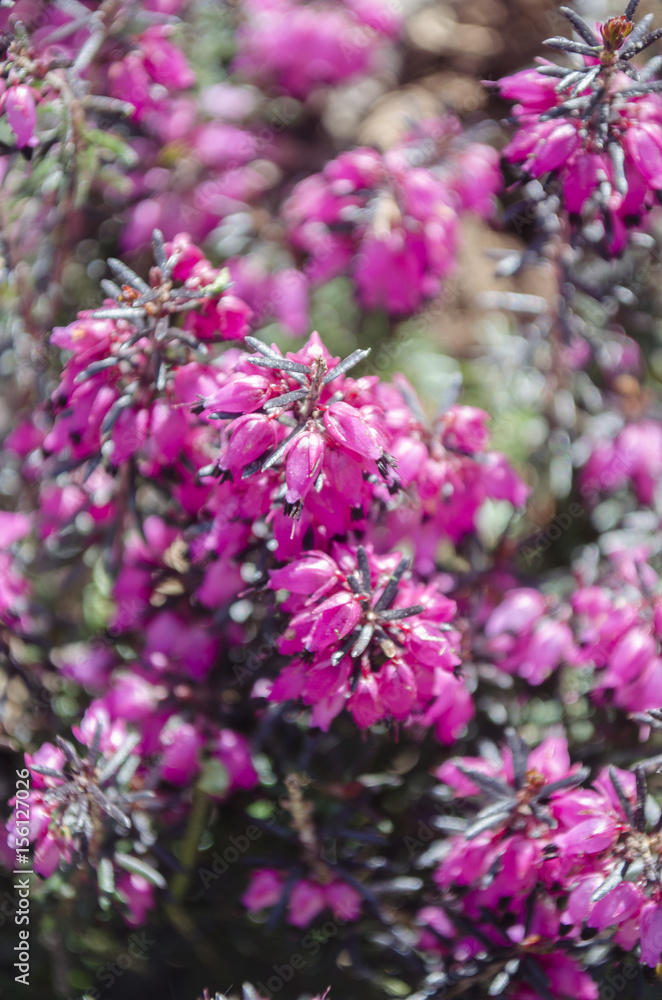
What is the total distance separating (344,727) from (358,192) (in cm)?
162

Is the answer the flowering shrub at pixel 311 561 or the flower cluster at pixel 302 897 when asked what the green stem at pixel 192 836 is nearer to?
the flowering shrub at pixel 311 561

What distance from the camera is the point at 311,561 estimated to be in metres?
1.43

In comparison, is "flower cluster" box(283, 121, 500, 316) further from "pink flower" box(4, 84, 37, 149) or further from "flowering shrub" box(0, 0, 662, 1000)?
"pink flower" box(4, 84, 37, 149)

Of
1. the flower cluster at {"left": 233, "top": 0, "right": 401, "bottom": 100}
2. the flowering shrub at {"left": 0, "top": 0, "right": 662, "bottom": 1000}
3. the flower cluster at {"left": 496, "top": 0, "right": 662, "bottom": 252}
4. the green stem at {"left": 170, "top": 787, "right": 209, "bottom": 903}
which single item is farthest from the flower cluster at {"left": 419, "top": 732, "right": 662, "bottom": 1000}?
the flower cluster at {"left": 233, "top": 0, "right": 401, "bottom": 100}

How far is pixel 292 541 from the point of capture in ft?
4.91

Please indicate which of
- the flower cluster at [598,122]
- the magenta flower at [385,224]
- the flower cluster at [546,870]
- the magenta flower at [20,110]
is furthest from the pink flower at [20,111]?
the flower cluster at [546,870]

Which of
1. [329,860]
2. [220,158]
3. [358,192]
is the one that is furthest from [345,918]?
[220,158]

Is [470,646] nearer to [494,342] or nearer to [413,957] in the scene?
[413,957]

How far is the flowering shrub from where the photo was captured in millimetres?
1539

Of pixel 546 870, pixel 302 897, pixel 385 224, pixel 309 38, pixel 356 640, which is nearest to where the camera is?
pixel 356 640

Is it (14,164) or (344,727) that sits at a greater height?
(14,164)

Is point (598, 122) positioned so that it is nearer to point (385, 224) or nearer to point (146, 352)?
point (385, 224)

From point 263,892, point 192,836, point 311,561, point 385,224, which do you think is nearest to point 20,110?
Answer: point 385,224

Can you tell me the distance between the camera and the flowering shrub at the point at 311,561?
1.54m
